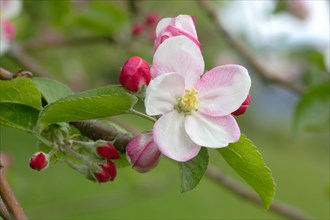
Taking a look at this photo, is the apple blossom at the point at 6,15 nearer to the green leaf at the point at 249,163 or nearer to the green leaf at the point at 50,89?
the green leaf at the point at 50,89

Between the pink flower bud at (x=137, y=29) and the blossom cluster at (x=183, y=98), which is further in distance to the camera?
the pink flower bud at (x=137, y=29)

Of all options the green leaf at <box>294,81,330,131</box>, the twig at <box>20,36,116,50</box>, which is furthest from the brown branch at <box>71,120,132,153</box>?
the twig at <box>20,36,116,50</box>

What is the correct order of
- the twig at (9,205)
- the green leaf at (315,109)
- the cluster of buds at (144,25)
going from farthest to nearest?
1. the cluster of buds at (144,25)
2. the green leaf at (315,109)
3. the twig at (9,205)

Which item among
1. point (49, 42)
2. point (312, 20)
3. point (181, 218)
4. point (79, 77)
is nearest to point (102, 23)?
point (49, 42)

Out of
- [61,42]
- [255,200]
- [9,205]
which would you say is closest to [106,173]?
[9,205]

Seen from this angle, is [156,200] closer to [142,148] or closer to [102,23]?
[102,23]

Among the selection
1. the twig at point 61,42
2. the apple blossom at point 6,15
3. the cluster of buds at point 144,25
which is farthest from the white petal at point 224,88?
the twig at point 61,42
